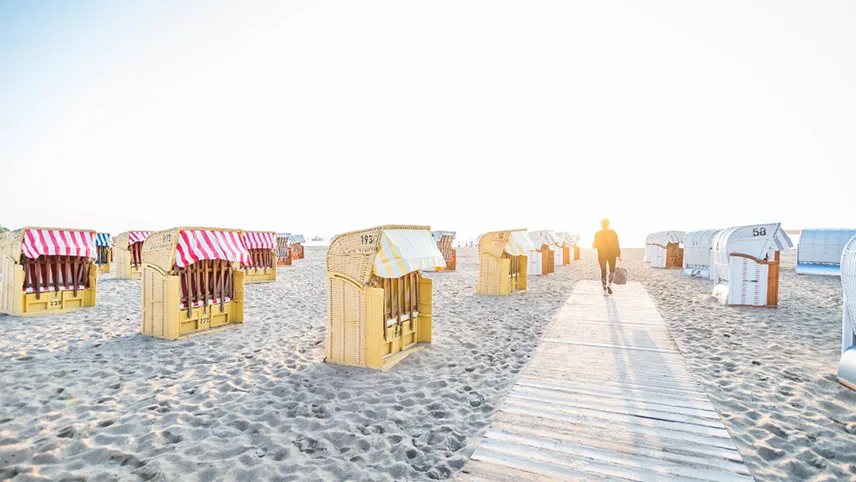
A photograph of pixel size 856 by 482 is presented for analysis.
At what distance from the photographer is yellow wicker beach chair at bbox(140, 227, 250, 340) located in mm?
7578

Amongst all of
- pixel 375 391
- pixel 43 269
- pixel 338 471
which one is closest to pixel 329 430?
pixel 338 471

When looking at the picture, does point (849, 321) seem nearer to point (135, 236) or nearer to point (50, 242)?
point (50, 242)

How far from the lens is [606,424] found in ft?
13.5

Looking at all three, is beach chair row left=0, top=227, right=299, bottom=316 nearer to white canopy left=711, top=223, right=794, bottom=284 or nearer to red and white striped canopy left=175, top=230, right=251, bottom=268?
red and white striped canopy left=175, top=230, right=251, bottom=268

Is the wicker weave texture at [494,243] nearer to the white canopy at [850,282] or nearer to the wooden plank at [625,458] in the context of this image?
the white canopy at [850,282]

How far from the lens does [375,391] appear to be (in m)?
5.14

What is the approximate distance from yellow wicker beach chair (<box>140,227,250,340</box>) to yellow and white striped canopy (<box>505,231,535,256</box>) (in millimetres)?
8028

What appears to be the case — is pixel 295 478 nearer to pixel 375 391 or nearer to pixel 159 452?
pixel 159 452

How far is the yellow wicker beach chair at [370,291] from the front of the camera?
18.9 ft

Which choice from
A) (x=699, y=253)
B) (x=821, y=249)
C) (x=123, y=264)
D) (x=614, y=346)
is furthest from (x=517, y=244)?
(x=821, y=249)

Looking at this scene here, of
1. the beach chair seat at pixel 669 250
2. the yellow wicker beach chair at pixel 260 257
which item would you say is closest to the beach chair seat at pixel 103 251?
the yellow wicker beach chair at pixel 260 257

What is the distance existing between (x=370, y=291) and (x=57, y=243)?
903cm

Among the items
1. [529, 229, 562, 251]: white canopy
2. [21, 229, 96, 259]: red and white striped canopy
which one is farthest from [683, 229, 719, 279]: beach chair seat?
[21, 229, 96, 259]: red and white striped canopy

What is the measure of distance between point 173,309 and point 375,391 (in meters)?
4.88
